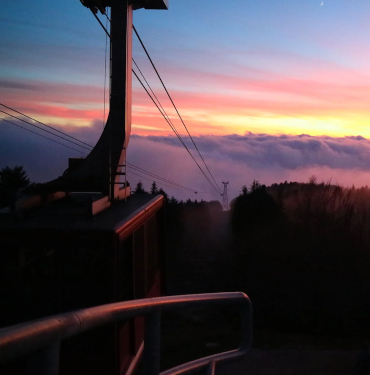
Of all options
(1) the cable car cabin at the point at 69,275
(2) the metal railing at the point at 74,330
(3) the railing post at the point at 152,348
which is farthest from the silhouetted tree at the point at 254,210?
(3) the railing post at the point at 152,348

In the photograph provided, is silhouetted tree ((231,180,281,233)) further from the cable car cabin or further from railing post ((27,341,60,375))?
railing post ((27,341,60,375))

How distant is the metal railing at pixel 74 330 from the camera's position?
1.20m

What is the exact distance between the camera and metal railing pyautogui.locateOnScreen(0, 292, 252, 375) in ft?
3.95

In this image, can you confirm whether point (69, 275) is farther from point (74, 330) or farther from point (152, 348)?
point (74, 330)

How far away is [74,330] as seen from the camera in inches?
57.2

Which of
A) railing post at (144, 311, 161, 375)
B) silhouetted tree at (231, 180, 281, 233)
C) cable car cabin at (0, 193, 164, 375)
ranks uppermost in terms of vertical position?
railing post at (144, 311, 161, 375)

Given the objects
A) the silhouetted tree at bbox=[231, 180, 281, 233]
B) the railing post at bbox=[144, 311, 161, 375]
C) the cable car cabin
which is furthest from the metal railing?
the silhouetted tree at bbox=[231, 180, 281, 233]

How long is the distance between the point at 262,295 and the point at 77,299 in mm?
11305

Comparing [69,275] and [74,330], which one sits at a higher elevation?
[74,330]

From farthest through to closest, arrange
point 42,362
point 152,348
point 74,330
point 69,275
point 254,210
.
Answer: point 254,210
point 69,275
point 152,348
point 74,330
point 42,362

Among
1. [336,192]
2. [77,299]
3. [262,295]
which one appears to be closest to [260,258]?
[262,295]

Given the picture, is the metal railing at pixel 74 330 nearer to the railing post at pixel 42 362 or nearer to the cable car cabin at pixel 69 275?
the railing post at pixel 42 362

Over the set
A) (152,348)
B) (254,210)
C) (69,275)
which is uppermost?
(152,348)

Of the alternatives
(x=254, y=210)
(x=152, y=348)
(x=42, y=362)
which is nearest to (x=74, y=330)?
(x=42, y=362)
